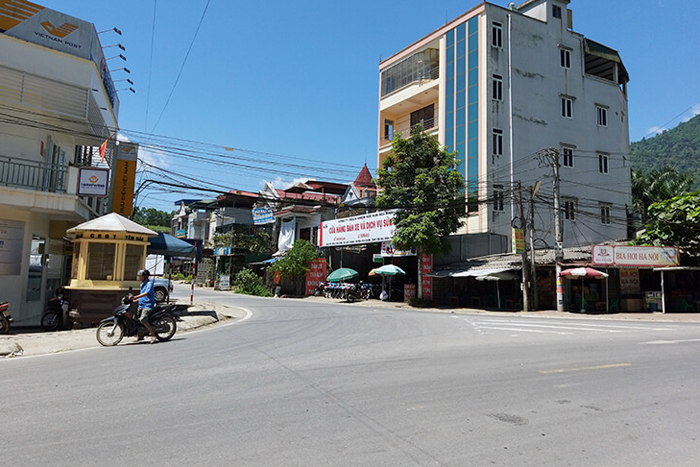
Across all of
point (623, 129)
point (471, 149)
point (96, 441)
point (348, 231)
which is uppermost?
point (623, 129)

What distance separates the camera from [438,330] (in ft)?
50.0

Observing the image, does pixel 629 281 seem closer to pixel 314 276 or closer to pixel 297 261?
pixel 314 276

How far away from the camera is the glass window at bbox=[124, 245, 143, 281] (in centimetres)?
1525

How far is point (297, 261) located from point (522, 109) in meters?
19.6

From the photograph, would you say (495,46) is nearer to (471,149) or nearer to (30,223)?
(471,149)

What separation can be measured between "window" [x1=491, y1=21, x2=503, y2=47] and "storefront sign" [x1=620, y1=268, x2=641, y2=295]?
1809 cm

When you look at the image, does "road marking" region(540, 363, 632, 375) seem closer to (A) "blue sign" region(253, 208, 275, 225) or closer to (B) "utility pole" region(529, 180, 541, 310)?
(B) "utility pole" region(529, 180, 541, 310)

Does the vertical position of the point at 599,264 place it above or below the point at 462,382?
above

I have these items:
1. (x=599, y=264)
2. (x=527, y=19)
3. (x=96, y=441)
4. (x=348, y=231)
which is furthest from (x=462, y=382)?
(x=527, y=19)

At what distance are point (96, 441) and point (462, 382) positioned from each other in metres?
5.01

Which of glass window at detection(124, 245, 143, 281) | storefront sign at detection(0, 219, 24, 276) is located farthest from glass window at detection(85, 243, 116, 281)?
storefront sign at detection(0, 219, 24, 276)

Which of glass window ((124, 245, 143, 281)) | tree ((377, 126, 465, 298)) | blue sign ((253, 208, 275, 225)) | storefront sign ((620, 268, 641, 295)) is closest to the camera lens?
glass window ((124, 245, 143, 281))

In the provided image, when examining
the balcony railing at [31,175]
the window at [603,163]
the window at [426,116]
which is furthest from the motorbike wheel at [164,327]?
the window at [603,163]

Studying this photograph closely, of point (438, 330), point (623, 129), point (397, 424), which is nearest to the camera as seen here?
point (397, 424)
